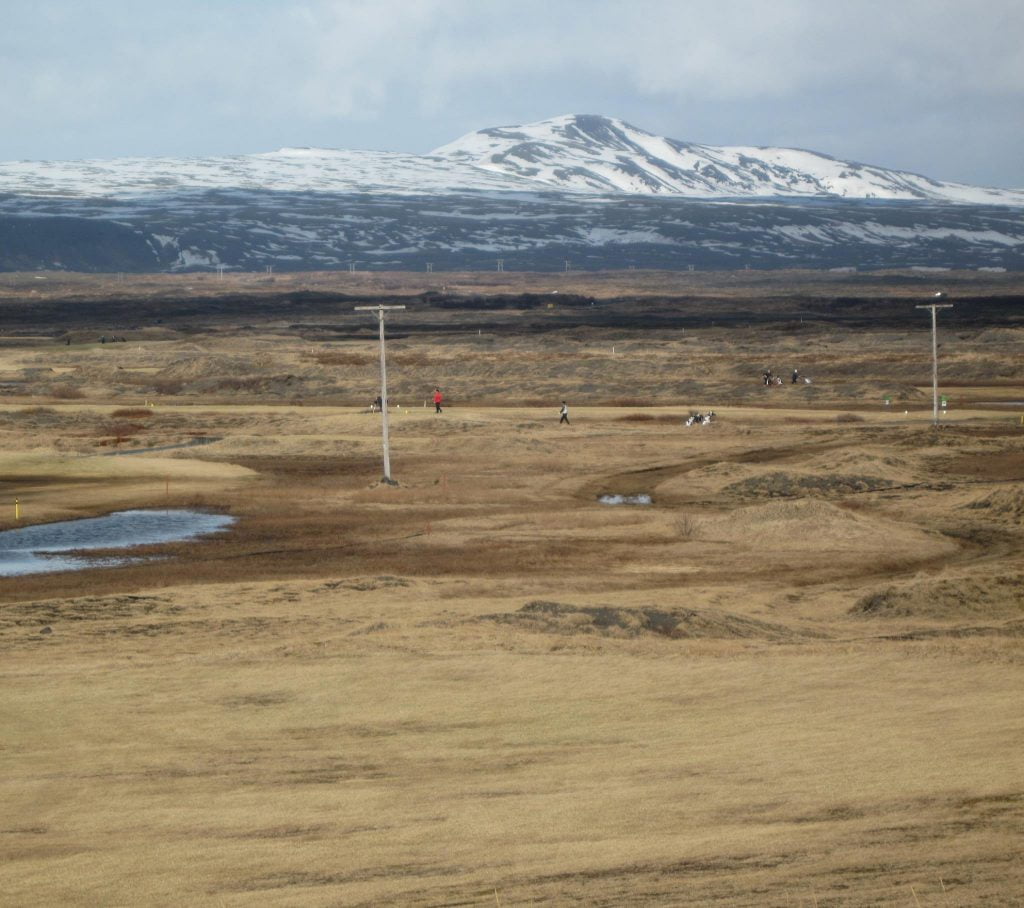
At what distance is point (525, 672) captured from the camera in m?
25.9

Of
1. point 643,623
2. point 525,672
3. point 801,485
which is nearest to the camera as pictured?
point 525,672

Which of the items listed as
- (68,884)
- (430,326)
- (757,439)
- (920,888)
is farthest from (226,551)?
(430,326)

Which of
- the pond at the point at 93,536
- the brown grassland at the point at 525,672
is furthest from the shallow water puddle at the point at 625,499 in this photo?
the pond at the point at 93,536

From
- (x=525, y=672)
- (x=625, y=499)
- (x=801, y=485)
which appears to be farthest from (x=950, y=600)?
(x=625, y=499)

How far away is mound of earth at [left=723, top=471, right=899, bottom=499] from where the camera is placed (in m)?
50.7

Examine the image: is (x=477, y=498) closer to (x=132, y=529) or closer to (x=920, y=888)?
(x=132, y=529)

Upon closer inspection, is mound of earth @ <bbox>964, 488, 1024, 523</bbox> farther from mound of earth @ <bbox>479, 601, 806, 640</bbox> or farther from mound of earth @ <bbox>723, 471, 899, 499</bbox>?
mound of earth @ <bbox>479, 601, 806, 640</bbox>

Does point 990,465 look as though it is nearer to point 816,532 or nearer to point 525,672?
point 816,532

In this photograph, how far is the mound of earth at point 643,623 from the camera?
28.9 m

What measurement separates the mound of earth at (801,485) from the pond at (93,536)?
16461mm

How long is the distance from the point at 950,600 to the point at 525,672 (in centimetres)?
1075

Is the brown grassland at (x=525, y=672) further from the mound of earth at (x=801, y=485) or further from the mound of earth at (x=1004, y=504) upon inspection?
the mound of earth at (x=801, y=485)

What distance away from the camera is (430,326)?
15500 cm

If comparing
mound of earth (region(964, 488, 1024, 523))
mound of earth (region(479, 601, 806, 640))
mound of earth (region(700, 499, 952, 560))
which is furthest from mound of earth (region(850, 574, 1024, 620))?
mound of earth (region(964, 488, 1024, 523))
